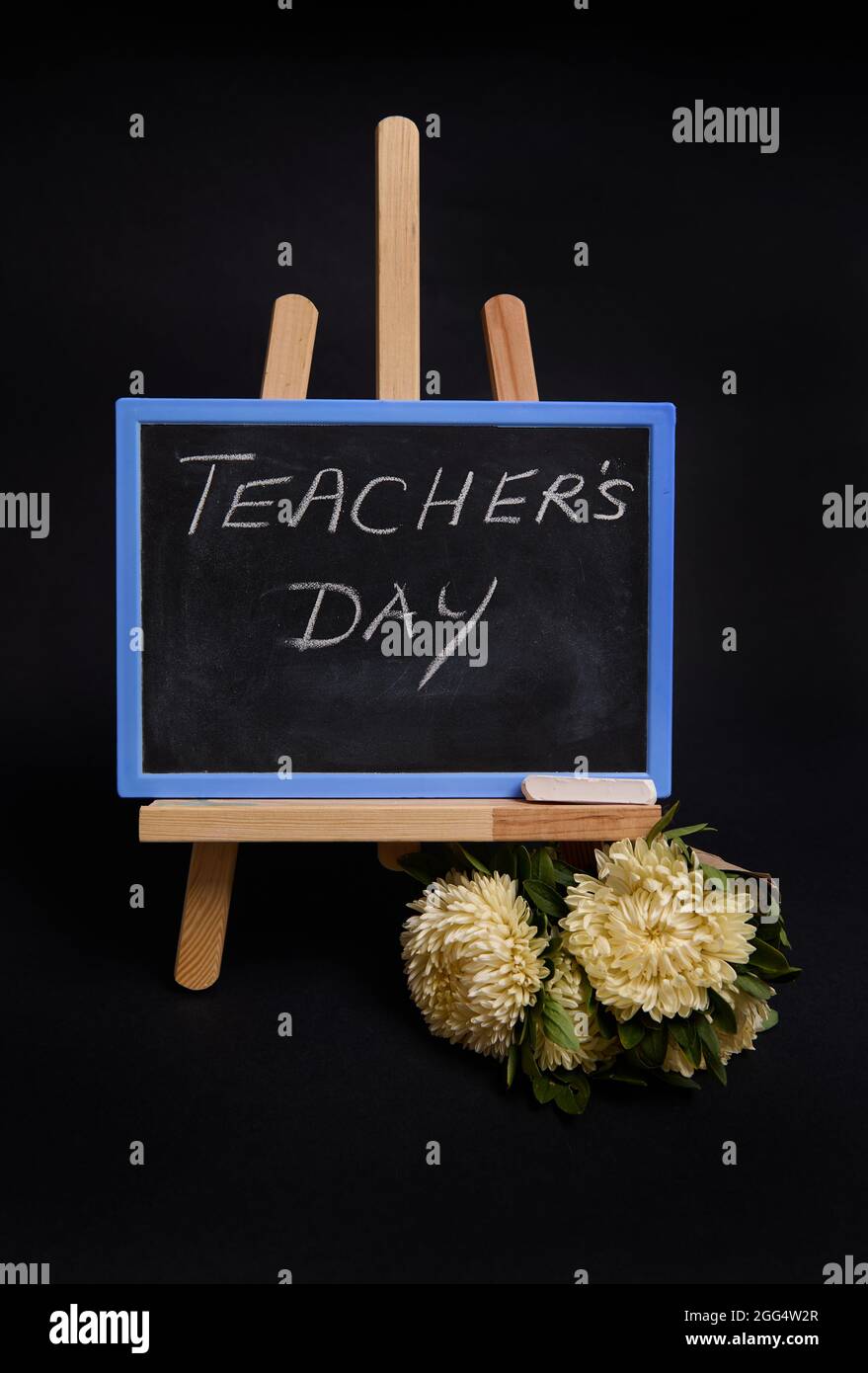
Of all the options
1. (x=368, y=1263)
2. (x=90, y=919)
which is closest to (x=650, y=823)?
(x=368, y=1263)

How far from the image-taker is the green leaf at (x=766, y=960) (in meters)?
1.41

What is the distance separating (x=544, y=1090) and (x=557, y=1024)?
0.29ft

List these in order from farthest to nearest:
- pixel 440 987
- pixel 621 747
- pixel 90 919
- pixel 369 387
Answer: pixel 369 387 < pixel 90 919 < pixel 621 747 < pixel 440 987

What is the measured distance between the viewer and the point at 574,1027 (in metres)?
1.37

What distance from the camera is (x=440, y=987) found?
4.80ft

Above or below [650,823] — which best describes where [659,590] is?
above

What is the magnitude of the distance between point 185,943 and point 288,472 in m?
0.71

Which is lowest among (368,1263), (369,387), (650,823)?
(368,1263)

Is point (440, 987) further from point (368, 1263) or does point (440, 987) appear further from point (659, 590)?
point (659, 590)

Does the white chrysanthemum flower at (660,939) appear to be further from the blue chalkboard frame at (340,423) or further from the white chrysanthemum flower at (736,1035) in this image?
the blue chalkboard frame at (340,423)

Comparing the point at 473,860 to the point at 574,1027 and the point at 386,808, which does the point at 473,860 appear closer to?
the point at 386,808

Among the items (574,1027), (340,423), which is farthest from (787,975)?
(340,423)

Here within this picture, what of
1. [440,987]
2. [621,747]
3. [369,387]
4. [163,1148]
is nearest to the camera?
[163,1148]

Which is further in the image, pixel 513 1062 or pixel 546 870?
pixel 546 870
